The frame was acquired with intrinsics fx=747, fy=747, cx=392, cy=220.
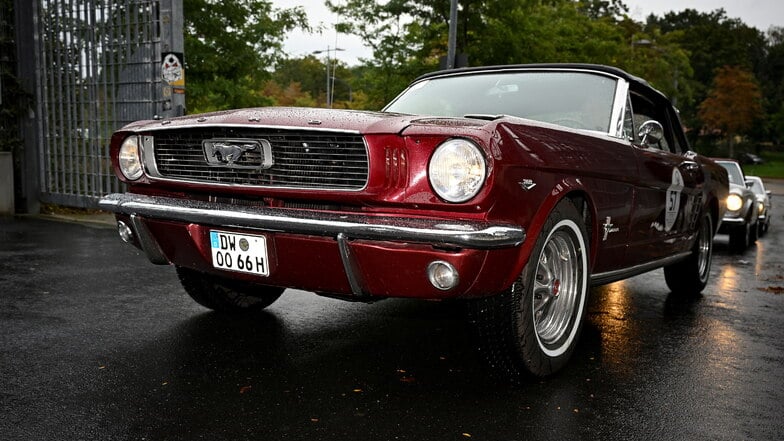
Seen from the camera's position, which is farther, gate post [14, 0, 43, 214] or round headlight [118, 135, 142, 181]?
gate post [14, 0, 43, 214]

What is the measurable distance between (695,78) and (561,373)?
6885 cm

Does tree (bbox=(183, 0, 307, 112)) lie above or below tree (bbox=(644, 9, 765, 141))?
below

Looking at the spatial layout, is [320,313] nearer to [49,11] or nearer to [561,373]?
[561,373]

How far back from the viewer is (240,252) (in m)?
3.29

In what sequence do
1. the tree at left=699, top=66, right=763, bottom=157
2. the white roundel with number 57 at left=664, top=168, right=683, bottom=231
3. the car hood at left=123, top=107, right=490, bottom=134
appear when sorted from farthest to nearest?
the tree at left=699, top=66, right=763, bottom=157
the white roundel with number 57 at left=664, top=168, right=683, bottom=231
the car hood at left=123, top=107, right=490, bottom=134

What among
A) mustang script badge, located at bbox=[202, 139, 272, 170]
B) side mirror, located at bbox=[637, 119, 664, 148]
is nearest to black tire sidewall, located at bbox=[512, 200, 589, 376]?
side mirror, located at bbox=[637, 119, 664, 148]

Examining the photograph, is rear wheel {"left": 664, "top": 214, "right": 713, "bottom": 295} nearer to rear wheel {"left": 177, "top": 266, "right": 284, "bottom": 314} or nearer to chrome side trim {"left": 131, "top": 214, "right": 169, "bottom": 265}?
rear wheel {"left": 177, "top": 266, "right": 284, "bottom": 314}

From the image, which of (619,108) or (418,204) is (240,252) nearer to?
(418,204)

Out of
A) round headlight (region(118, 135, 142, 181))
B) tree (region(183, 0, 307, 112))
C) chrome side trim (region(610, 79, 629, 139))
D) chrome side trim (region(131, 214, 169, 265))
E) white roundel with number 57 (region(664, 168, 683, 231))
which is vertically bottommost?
chrome side trim (region(131, 214, 169, 265))

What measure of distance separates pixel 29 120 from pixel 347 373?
30.7ft

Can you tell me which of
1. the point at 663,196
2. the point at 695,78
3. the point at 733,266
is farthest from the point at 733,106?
the point at 663,196

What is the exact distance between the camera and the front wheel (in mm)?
3178

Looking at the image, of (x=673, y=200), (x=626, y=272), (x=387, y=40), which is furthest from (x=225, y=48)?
(x=626, y=272)

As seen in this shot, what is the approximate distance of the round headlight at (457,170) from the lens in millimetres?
2896
